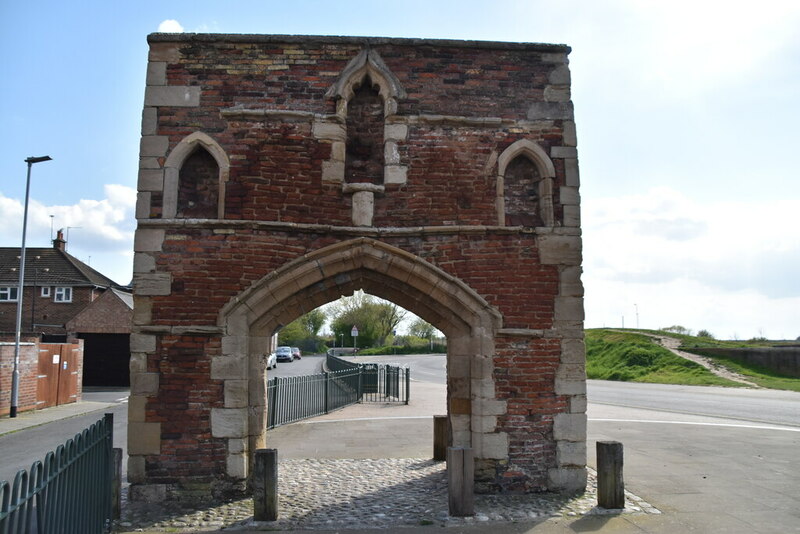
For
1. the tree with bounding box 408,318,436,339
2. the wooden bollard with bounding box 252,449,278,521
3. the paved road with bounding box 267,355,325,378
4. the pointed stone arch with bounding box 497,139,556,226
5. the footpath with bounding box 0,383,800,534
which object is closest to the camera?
the footpath with bounding box 0,383,800,534

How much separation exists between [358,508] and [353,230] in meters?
3.42

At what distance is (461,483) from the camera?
6.57 m

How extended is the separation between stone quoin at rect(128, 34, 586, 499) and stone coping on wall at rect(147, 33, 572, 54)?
0.03 m

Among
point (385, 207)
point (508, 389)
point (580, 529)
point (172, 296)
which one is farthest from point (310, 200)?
point (580, 529)

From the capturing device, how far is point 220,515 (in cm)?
666

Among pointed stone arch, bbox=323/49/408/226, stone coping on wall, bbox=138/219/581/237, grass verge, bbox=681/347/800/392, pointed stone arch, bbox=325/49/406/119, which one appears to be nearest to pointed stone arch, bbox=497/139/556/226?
stone coping on wall, bbox=138/219/581/237

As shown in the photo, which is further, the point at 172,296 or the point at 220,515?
the point at 172,296

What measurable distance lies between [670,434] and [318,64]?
1004 centimetres

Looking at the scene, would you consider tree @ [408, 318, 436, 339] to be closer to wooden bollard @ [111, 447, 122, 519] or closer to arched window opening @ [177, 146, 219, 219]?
arched window opening @ [177, 146, 219, 219]

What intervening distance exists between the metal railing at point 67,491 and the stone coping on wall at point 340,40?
4.98 metres

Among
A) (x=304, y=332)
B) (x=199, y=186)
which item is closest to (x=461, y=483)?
(x=199, y=186)

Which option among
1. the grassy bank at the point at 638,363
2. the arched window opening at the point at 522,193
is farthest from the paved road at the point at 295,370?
the arched window opening at the point at 522,193

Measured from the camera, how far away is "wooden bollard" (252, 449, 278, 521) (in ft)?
20.9

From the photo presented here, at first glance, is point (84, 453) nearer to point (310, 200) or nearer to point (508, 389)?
point (310, 200)
